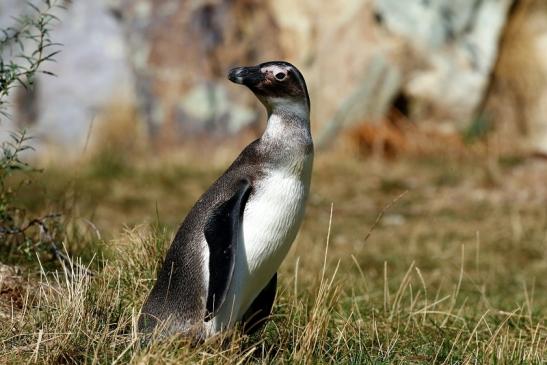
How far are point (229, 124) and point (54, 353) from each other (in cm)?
773

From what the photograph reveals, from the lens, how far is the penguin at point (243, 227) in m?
3.36

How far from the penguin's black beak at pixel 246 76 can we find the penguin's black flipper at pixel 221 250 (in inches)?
16.7

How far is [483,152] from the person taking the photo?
9977 millimetres

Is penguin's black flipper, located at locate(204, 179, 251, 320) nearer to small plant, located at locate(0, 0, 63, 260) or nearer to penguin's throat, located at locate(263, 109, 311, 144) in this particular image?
penguin's throat, located at locate(263, 109, 311, 144)

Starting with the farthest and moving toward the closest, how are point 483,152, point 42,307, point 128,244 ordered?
point 483,152, point 128,244, point 42,307

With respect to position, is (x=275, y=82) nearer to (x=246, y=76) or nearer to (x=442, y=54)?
(x=246, y=76)

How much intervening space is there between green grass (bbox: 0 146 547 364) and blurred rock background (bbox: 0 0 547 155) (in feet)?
2.95

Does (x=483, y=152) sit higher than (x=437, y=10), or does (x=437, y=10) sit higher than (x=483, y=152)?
(x=437, y=10)

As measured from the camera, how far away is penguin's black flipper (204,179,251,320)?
3.29m

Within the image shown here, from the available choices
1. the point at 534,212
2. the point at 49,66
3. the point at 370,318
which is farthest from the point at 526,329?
the point at 49,66

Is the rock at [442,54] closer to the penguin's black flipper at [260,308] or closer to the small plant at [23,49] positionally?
the small plant at [23,49]

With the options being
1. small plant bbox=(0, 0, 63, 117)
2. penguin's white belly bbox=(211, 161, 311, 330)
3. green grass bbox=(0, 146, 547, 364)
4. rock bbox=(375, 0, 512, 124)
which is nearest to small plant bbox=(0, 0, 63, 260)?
small plant bbox=(0, 0, 63, 117)

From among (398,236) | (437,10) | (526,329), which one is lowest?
(398,236)

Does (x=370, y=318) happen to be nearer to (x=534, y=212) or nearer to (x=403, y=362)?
(x=403, y=362)
